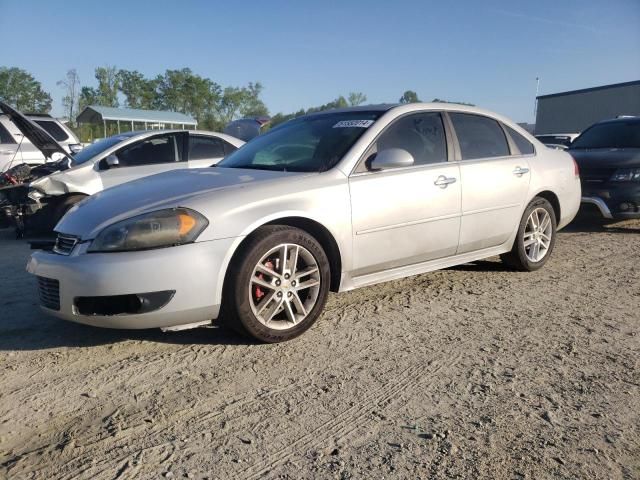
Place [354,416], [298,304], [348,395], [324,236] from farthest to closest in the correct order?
[324,236], [298,304], [348,395], [354,416]

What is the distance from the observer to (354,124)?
13.2 ft

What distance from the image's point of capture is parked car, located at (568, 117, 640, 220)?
6.70 m

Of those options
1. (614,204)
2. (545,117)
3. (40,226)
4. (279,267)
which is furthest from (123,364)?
(545,117)

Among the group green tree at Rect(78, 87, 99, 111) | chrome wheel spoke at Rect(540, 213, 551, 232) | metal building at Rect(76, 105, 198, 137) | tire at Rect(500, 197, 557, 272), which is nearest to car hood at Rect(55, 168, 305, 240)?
tire at Rect(500, 197, 557, 272)

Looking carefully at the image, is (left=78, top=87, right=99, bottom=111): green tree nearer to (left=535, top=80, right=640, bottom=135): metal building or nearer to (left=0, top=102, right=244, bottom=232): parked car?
(left=535, top=80, right=640, bottom=135): metal building

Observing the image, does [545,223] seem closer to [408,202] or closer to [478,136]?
[478,136]

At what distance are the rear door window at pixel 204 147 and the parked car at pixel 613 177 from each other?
16.9ft

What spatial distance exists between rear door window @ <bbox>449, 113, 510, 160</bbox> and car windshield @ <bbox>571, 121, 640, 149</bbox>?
386 cm

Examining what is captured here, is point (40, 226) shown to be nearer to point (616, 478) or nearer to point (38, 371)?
point (38, 371)

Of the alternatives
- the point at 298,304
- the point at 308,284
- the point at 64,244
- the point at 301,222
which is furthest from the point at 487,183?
the point at 64,244

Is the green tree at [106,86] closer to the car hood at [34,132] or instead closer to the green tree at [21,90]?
the green tree at [21,90]

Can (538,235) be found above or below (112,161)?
below

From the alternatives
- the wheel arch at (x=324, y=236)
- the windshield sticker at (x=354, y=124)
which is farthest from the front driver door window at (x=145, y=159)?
the wheel arch at (x=324, y=236)

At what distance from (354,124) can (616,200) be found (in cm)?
448
